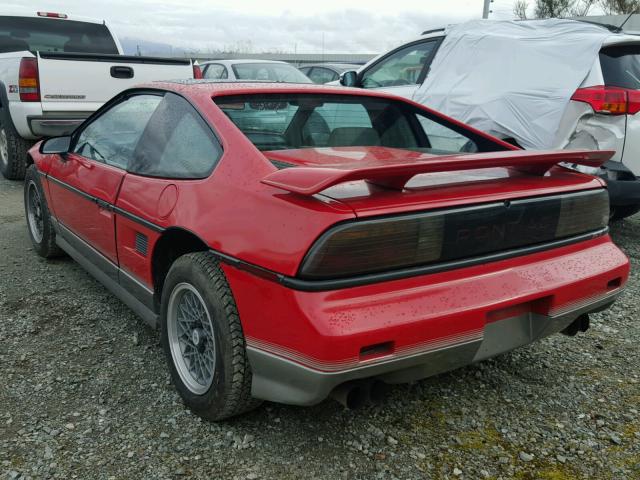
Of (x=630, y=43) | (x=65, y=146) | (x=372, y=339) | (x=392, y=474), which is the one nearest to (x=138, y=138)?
(x=65, y=146)

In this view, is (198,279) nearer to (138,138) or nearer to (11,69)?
(138,138)

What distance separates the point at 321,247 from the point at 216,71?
9.09 metres

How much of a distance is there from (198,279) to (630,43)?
13.5 feet

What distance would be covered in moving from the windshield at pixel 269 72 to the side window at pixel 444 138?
657cm

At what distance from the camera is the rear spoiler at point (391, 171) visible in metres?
1.81

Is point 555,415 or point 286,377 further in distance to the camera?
point 555,415

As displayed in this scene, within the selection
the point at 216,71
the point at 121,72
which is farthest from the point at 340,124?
the point at 216,71

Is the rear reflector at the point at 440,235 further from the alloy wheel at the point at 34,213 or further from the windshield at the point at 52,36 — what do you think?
the windshield at the point at 52,36

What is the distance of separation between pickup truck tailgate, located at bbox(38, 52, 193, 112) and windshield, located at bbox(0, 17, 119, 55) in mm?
2120

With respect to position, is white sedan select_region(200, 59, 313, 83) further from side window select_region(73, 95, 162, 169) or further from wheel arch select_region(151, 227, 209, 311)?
wheel arch select_region(151, 227, 209, 311)

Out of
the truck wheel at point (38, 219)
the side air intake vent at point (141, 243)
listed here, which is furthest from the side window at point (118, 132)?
the truck wheel at point (38, 219)

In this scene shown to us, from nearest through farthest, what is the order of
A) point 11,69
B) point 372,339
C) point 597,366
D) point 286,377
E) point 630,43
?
point 372,339
point 286,377
point 597,366
point 630,43
point 11,69

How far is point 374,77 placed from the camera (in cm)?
662

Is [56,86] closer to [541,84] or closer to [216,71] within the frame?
[216,71]
